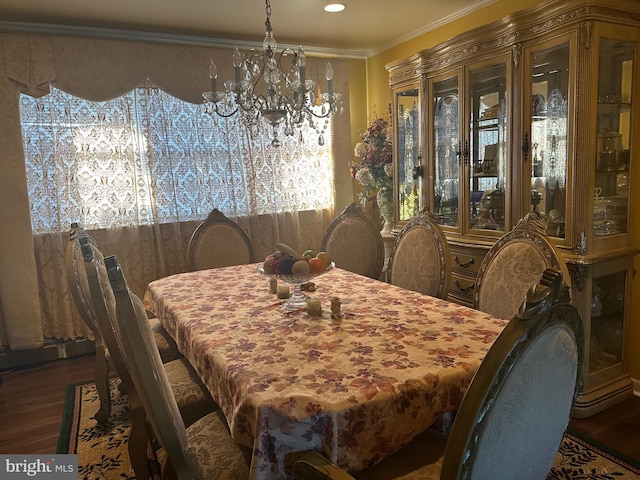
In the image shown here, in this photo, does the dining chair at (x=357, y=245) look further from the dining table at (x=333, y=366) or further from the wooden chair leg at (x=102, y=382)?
the wooden chair leg at (x=102, y=382)

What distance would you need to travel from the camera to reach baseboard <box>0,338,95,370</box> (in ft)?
11.4

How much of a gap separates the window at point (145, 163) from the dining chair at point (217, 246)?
2.18ft

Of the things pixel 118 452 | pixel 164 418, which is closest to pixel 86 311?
pixel 118 452

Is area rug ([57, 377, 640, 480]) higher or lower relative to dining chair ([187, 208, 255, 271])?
lower

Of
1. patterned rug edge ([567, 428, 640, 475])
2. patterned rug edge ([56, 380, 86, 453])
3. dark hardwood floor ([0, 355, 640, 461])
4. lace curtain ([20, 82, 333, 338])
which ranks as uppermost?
lace curtain ([20, 82, 333, 338])

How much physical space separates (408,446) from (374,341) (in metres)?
0.35

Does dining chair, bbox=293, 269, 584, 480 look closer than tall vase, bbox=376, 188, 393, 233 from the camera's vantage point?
Yes

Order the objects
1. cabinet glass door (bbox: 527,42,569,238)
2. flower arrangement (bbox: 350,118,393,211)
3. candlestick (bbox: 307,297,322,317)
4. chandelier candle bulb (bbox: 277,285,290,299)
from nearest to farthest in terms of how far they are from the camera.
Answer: candlestick (bbox: 307,297,322,317) < chandelier candle bulb (bbox: 277,285,290,299) < cabinet glass door (bbox: 527,42,569,238) < flower arrangement (bbox: 350,118,393,211)

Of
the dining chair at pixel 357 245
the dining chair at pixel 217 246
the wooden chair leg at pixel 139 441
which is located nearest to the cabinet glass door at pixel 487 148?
the dining chair at pixel 357 245

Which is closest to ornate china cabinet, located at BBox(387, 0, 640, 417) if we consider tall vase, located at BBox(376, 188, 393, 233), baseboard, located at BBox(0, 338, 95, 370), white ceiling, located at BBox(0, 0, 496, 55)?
white ceiling, located at BBox(0, 0, 496, 55)

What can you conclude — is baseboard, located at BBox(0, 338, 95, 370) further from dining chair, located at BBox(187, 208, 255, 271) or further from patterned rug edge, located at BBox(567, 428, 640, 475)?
patterned rug edge, located at BBox(567, 428, 640, 475)

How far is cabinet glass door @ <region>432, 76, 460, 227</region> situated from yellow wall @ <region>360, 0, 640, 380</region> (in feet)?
1.80

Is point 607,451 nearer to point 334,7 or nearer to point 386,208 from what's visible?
point 386,208

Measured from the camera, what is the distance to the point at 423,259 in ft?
8.54
